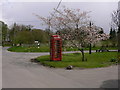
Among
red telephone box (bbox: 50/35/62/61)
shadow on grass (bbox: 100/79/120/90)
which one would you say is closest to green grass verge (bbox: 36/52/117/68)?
red telephone box (bbox: 50/35/62/61)

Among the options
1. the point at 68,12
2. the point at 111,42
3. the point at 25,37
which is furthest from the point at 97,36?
the point at 25,37

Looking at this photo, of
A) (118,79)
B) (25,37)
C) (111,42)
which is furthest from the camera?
(25,37)

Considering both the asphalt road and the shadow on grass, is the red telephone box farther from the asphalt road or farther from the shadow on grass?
the shadow on grass

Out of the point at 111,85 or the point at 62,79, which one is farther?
the point at 62,79

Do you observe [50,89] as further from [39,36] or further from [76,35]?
[39,36]

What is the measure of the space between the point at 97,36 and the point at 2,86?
1149cm

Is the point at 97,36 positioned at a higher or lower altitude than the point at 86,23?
lower

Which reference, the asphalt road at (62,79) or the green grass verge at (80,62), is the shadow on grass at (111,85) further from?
the green grass verge at (80,62)

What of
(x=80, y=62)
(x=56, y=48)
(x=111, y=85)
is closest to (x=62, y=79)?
(x=111, y=85)

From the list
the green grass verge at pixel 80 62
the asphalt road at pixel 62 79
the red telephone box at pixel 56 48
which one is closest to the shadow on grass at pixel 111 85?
the asphalt road at pixel 62 79

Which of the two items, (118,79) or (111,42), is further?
(111,42)

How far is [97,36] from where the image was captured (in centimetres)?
1770

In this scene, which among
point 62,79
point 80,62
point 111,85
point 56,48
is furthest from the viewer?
point 56,48

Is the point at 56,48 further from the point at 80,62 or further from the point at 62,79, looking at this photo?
the point at 62,79
